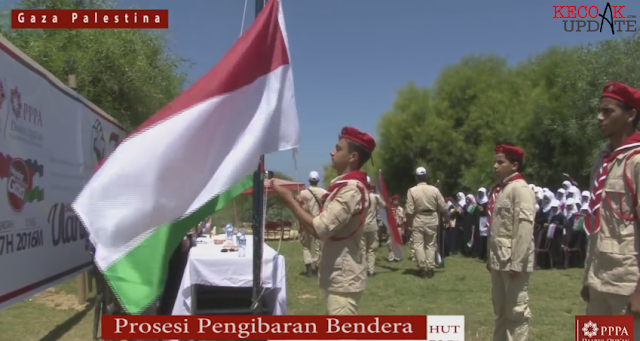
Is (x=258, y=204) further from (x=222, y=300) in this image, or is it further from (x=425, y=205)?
(x=425, y=205)

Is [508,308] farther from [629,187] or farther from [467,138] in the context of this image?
[467,138]

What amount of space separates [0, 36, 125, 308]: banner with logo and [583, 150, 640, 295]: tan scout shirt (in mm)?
3329

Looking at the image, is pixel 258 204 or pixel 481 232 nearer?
pixel 258 204

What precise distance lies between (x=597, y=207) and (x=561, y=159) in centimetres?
2100

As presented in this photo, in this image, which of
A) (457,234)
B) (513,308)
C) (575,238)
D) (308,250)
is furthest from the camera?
(457,234)

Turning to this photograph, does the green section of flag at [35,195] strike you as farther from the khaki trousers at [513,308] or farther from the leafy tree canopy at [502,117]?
the leafy tree canopy at [502,117]

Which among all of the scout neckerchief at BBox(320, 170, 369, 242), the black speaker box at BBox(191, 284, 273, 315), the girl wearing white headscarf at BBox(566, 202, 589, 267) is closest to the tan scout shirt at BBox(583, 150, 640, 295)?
the scout neckerchief at BBox(320, 170, 369, 242)

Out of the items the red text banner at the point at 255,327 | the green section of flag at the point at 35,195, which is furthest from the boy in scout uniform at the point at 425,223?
the green section of flag at the point at 35,195

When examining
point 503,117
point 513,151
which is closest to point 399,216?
point 513,151

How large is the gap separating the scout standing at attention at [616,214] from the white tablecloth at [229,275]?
9.80ft

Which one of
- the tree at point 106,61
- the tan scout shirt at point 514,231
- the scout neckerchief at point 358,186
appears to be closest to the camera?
the scout neckerchief at point 358,186

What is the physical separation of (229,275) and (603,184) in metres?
3.65

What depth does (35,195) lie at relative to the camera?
4250 millimetres

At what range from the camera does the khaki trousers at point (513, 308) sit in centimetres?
481
